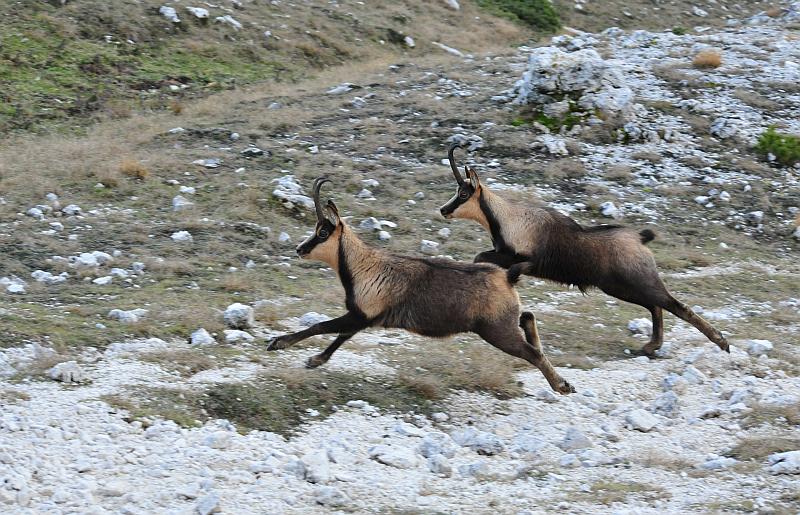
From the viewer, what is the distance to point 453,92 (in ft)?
63.2

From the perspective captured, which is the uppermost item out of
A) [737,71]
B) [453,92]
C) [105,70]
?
[737,71]

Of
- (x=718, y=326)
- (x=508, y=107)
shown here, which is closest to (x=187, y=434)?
(x=718, y=326)

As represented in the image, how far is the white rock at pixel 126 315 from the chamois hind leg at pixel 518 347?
116 inches

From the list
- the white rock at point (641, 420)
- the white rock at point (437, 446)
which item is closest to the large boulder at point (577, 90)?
the white rock at point (641, 420)

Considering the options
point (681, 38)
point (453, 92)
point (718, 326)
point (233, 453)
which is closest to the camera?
point (233, 453)

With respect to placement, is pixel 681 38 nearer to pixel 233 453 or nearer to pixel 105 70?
pixel 105 70

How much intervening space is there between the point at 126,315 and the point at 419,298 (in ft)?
8.35

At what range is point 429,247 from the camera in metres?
12.8

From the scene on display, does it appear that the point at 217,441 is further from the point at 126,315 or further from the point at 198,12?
the point at 198,12

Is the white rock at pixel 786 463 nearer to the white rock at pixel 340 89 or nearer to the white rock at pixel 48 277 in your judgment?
the white rock at pixel 48 277

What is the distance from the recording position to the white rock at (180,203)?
1323cm

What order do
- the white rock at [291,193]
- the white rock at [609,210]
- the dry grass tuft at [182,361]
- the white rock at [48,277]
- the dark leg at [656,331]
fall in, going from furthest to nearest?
the white rock at [609,210] → the white rock at [291,193] → the white rock at [48,277] → the dark leg at [656,331] → the dry grass tuft at [182,361]

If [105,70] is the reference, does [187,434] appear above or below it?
above

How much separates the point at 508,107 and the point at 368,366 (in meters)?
10.0
